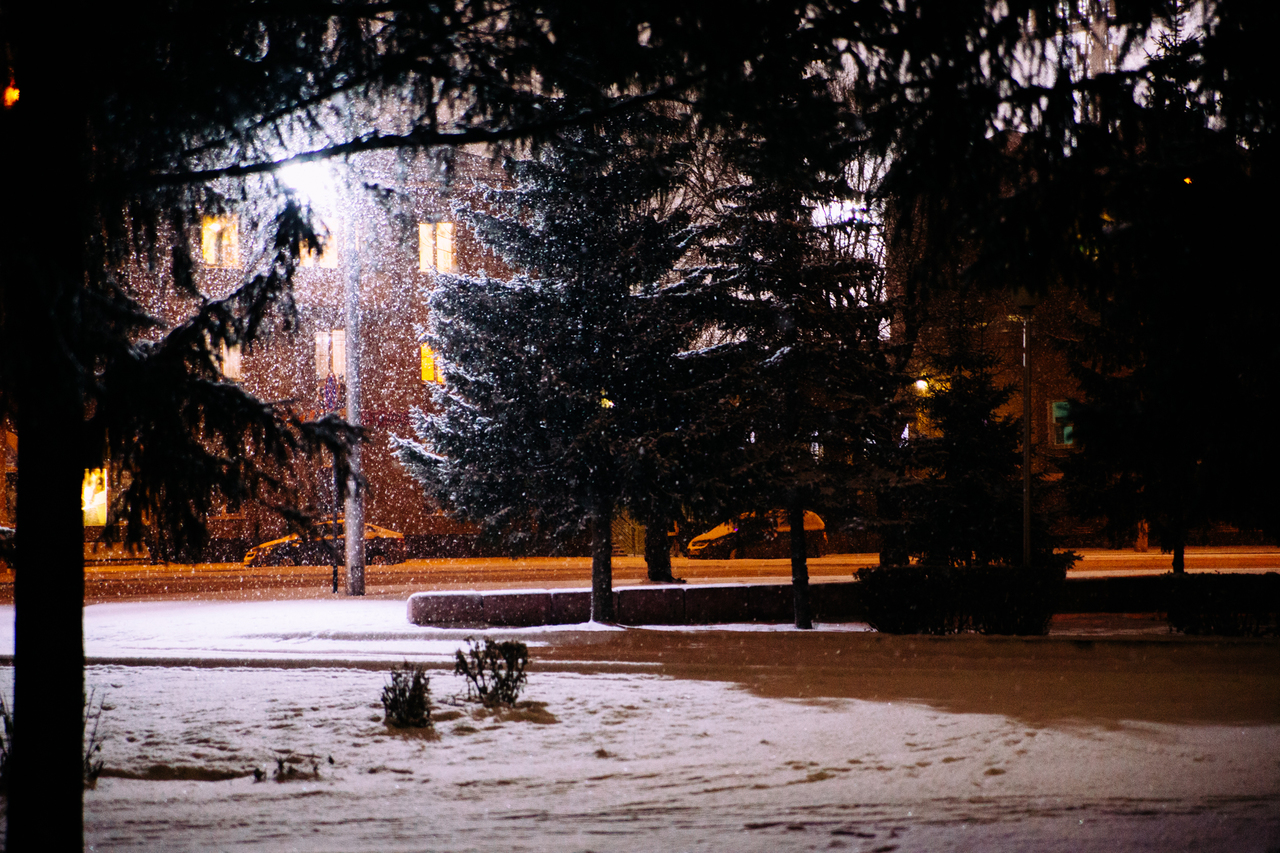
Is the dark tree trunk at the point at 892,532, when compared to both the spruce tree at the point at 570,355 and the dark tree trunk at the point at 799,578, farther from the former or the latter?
the spruce tree at the point at 570,355

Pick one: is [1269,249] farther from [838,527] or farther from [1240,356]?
[838,527]

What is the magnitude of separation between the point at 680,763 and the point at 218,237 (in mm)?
4376

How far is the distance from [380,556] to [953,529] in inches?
823

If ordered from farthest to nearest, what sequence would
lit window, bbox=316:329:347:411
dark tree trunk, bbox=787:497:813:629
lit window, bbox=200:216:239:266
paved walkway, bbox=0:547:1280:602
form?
1. lit window, bbox=316:329:347:411
2. paved walkway, bbox=0:547:1280:602
3. dark tree trunk, bbox=787:497:813:629
4. lit window, bbox=200:216:239:266

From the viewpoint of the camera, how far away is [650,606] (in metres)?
15.2

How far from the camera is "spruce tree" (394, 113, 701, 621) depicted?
14.2m

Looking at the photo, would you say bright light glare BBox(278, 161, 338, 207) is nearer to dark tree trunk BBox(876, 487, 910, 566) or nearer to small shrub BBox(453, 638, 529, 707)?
small shrub BBox(453, 638, 529, 707)

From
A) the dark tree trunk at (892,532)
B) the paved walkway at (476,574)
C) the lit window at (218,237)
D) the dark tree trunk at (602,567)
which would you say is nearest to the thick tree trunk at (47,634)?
the lit window at (218,237)

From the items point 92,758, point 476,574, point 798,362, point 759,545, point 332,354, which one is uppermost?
point 332,354

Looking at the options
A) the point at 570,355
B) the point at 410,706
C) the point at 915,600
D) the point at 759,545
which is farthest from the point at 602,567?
the point at 759,545

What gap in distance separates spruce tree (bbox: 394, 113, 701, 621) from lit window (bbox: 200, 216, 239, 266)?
27.0 feet

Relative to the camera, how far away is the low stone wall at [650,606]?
49.8ft

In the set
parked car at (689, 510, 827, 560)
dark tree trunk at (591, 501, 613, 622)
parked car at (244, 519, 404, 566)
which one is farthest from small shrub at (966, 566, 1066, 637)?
parked car at (244, 519, 404, 566)

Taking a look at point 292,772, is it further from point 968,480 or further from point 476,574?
point 476,574
